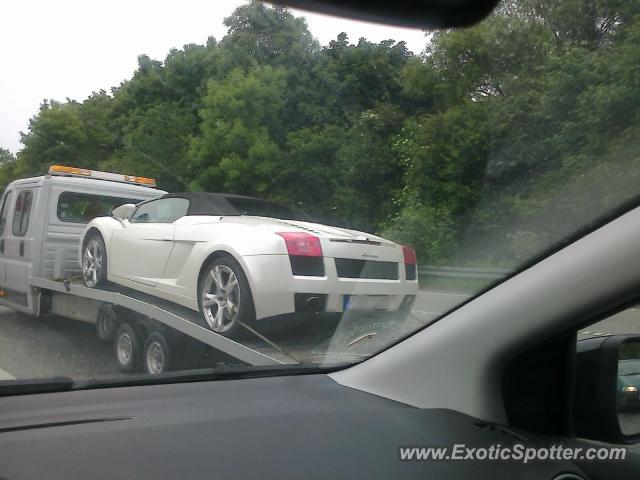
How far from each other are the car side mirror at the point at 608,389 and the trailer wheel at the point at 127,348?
7.12 feet

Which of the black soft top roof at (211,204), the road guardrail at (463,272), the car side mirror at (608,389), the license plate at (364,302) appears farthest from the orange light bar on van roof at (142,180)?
the car side mirror at (608,389)

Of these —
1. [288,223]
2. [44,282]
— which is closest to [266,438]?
[288,223]

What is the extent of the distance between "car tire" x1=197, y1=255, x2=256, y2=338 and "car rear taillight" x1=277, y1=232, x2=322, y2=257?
1.04ft

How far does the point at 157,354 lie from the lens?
12.3 ft

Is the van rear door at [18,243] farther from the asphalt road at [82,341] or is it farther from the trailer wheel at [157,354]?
the trailer wheel at [157,354]

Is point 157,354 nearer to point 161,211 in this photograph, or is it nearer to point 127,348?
point 127,348

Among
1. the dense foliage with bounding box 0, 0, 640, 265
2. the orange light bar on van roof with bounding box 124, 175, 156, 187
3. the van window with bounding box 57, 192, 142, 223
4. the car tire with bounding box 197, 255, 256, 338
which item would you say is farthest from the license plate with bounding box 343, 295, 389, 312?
the van window with bounding box 57, 192, 142, 223

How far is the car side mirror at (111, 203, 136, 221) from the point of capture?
13.1ft

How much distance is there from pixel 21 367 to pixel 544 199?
2728mm

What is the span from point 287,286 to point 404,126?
1036 millimetres

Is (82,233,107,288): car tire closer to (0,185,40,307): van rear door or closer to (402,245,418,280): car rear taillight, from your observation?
(0,185,40,307): van rear door

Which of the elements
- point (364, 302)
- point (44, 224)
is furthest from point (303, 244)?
point (44, 224)

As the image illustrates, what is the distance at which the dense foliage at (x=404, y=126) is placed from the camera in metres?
2.63

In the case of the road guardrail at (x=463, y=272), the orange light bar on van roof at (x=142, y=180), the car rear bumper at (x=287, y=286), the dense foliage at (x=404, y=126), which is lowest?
the car rear bumper at (x=287, y=286)
